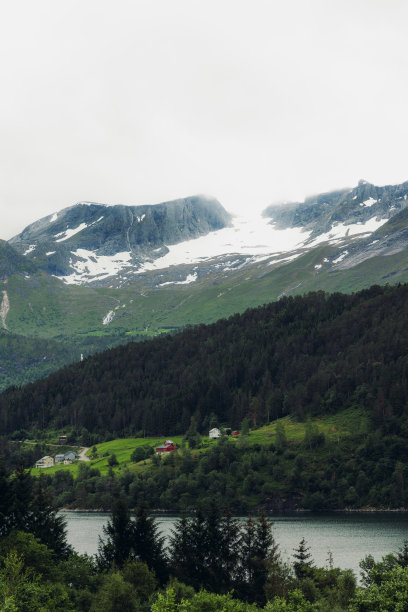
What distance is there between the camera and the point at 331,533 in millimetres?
130250

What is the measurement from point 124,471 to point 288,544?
7133 centimetres

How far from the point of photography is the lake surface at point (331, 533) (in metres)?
112

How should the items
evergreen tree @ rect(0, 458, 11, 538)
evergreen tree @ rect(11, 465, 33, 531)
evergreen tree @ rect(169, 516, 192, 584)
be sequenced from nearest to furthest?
evergreen tree @ rect(0, 458, 11, 538) → evergreen tree @ rect(11, 465, 33, 531) → evergreen tree @ rect(169, 516, 192, 584)

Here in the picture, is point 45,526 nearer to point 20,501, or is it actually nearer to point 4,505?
point 20,501

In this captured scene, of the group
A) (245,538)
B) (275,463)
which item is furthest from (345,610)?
(275,463)

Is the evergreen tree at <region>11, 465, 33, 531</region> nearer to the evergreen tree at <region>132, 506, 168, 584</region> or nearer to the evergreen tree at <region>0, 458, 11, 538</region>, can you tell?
the evergreen tree at <region>0, 458, 11, 538</region>

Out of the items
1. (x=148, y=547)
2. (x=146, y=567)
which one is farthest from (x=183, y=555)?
(x=146, y=567)

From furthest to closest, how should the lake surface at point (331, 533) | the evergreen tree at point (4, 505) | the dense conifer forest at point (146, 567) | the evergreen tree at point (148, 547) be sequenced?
the lake surface at point (331, 533)
the evergreen tree at point (148, 547)
the evergreen tree at point (4, 505)
the dense conifer forest at point (146, 567)

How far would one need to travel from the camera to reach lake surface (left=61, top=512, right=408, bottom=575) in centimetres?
11219

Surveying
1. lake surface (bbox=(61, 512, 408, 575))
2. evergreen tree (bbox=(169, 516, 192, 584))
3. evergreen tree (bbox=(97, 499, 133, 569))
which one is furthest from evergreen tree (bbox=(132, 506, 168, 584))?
lake surface (bbox=(61, 512, 408, 575))

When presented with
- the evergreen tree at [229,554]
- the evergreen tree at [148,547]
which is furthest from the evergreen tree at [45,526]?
Answer: the evergreen tree at [229,554]

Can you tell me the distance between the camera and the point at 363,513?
155250mm

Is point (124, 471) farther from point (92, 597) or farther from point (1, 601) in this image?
point (1, 601)

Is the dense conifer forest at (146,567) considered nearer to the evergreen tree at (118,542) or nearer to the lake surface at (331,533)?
the evergreen tree at (118,542)
